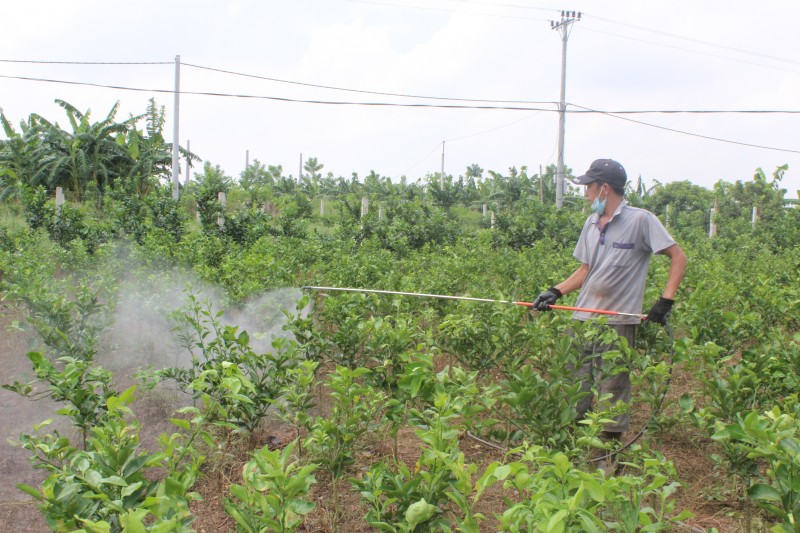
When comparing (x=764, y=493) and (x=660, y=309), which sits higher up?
(x=660, y=309)

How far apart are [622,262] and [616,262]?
0.12 ft

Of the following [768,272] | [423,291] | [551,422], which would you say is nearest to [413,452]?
[551,422]

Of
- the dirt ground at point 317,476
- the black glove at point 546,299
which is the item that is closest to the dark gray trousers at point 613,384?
the dirt ground at point 317,476

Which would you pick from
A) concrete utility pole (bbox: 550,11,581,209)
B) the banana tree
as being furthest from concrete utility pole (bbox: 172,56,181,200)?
concrete utility pole (bbox: 550,11,581,209)

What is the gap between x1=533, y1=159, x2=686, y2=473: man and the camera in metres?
4.25

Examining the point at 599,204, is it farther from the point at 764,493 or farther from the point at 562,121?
the point at 562,121

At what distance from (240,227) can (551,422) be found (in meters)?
10.6

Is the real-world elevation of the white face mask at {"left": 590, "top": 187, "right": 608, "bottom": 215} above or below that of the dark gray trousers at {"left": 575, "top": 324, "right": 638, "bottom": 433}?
above

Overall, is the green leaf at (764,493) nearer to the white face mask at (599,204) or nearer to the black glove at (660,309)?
the black glove at (660,309)

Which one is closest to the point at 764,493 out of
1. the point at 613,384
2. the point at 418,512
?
the point at 418,512

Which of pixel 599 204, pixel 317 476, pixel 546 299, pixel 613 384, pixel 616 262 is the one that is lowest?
pixel 317 476

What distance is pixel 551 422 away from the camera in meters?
3.49

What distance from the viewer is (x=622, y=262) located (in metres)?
4.38

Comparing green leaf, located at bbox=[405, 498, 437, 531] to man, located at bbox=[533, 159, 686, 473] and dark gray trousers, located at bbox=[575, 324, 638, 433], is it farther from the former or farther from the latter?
man, located at bbox=[533, 159, 686, 473]
